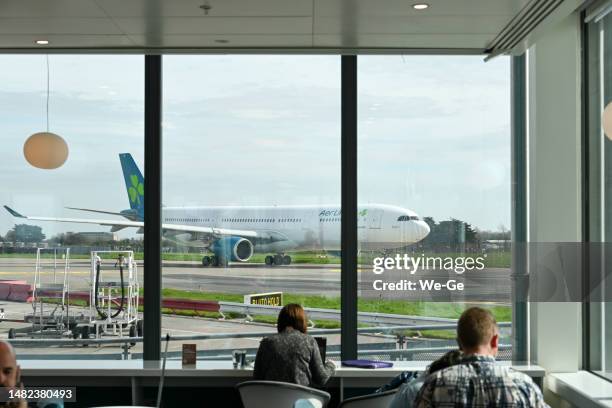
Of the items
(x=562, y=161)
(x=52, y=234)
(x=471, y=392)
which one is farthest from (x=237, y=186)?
(x=471, y=392)

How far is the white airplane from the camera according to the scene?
7051 millimetres

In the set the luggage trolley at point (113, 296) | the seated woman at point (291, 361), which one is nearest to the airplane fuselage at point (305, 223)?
the luggage trolley at point (113, 296)

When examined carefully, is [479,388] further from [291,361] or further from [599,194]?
[599,194]

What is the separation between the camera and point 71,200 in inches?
278

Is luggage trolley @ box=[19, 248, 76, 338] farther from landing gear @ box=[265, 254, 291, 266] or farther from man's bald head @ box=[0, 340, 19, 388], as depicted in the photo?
man's bald head @ box=[0, 340, 19, 388]

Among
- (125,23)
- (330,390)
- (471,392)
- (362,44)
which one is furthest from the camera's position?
(330,390)

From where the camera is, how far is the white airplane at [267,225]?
7051 millimetres

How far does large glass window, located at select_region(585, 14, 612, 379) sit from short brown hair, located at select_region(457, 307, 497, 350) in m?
3.35

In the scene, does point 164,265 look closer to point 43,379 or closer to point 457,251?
point 43,379

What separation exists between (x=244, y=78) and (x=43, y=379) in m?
2.95

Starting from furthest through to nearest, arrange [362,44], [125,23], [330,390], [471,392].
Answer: [330,390], [362,44], [125,23], [471,392]

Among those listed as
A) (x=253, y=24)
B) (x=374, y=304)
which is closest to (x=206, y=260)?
(x=374, y=304)

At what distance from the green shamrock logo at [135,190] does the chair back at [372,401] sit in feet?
9.26

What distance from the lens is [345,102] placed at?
7.05 meters
